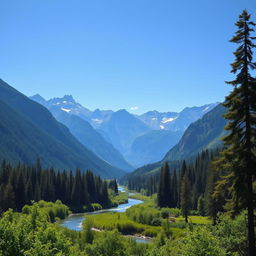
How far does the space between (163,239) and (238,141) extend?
59.0 metres

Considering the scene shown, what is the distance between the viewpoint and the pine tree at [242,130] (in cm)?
3152

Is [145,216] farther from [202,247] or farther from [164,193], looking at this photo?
[202,247]

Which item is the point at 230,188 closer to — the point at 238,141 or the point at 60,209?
the point at 238,141

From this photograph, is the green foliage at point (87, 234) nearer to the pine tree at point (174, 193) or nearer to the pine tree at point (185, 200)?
the pine tree at point (185, 200)

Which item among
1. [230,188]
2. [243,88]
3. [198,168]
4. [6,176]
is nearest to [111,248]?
[230,188]

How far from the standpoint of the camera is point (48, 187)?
170m

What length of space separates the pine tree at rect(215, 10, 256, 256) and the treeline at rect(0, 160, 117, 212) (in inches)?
4531

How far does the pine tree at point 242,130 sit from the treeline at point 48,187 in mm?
115077

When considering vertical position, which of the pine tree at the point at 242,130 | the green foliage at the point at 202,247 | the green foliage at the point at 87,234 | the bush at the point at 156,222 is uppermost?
the pine tree at the point at 242,130

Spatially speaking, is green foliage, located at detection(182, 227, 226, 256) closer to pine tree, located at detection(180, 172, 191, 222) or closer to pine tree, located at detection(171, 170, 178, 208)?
pine tree, located at detection(180, 172, 191, 222)

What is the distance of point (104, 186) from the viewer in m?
199

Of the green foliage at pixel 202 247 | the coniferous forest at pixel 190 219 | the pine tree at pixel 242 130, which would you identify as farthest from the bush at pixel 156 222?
the pine tree at pixel 242 130

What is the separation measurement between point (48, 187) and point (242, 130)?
5843 inches

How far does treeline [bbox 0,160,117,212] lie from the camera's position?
146500mm
